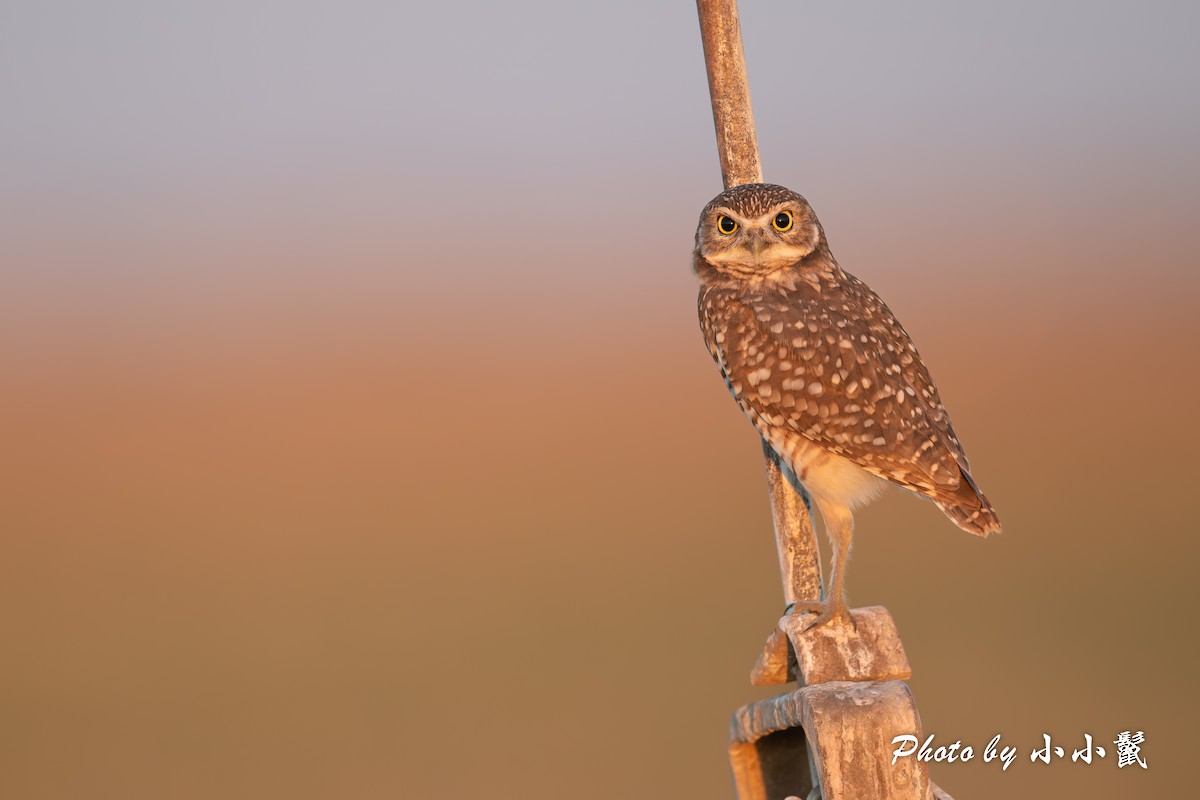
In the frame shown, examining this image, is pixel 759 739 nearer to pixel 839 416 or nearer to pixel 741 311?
pixel 839 416

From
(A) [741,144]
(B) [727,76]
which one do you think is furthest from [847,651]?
(B) [727,76]

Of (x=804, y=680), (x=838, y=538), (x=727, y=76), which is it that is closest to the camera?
(x=804, y=680)

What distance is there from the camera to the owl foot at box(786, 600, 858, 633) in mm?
2778

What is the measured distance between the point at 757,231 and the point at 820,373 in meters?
0.47

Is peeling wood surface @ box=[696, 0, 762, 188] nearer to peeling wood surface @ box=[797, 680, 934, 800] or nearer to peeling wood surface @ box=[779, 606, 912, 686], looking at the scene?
peeling wood surface @ box=[779, 606, 912, 686]

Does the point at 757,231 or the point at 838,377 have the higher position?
the point at 757,231

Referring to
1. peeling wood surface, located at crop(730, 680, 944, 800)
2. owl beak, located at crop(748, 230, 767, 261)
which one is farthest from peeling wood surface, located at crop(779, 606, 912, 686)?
owl beak, located at crop(748, 230, 767, 261)

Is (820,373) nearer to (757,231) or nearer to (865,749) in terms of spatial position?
(757,231)

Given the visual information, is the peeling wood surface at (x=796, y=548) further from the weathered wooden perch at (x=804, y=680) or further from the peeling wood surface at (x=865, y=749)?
the peeling wood surface at (x=865, y=749)

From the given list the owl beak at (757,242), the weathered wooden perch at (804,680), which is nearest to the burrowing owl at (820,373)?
the owl beak at (757,242)

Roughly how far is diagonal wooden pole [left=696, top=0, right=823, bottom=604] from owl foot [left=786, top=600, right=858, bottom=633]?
0.47 ft

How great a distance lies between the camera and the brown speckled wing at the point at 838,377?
3.34m

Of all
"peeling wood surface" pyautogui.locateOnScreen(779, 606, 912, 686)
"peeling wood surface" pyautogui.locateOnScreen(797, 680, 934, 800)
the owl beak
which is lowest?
"peeling wood surface" pyautogui.locateOnScreen(797, 680, 934, 800)

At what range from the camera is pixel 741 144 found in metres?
3.16
